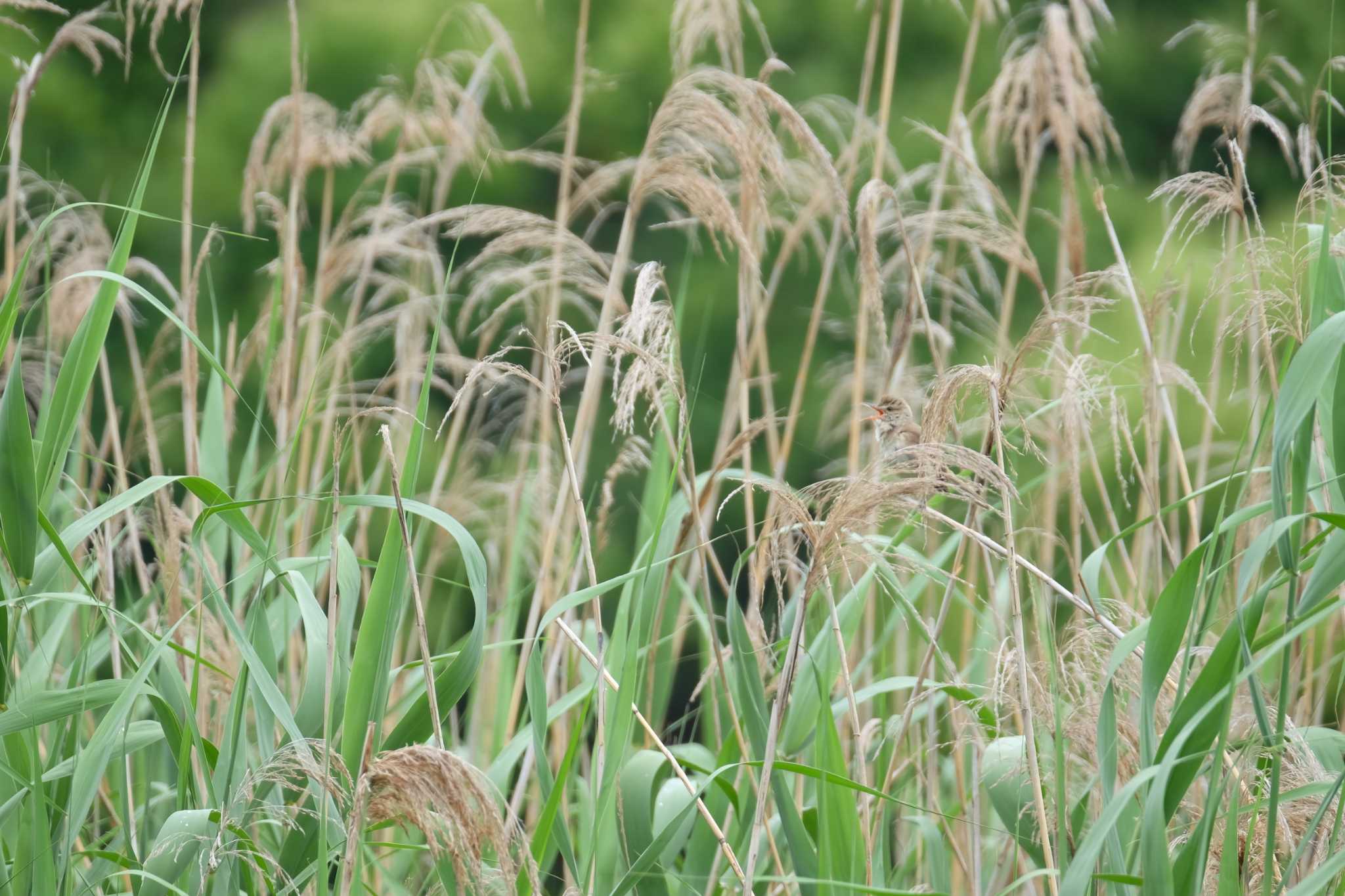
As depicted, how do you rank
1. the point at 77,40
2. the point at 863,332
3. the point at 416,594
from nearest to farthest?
the point at 416,594 < the point at 77,40 < the point at 863,332

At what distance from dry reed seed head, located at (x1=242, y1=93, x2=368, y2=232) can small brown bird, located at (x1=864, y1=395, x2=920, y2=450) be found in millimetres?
1022

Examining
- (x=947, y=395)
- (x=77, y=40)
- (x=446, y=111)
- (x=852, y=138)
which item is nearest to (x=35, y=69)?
(x=77, y=40)

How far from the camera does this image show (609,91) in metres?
4.67

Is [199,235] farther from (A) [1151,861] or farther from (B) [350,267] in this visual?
(A) [1151,861]

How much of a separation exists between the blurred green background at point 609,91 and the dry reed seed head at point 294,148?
2286mm

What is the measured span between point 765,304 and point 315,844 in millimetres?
1052

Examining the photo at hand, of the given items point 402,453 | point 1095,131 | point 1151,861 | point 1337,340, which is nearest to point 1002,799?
point 1151,861

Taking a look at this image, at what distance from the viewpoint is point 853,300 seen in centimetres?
244

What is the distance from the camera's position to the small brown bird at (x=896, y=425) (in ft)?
3.52

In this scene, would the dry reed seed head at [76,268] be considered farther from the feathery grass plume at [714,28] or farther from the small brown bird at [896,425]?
the small brown bird at [896,425]

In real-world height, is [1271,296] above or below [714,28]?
below

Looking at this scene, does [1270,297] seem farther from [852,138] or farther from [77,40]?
[77,40]

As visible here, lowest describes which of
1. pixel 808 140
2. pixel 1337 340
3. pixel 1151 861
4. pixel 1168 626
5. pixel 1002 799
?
pixel 1002 799

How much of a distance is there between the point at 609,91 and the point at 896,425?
12.8 ft
